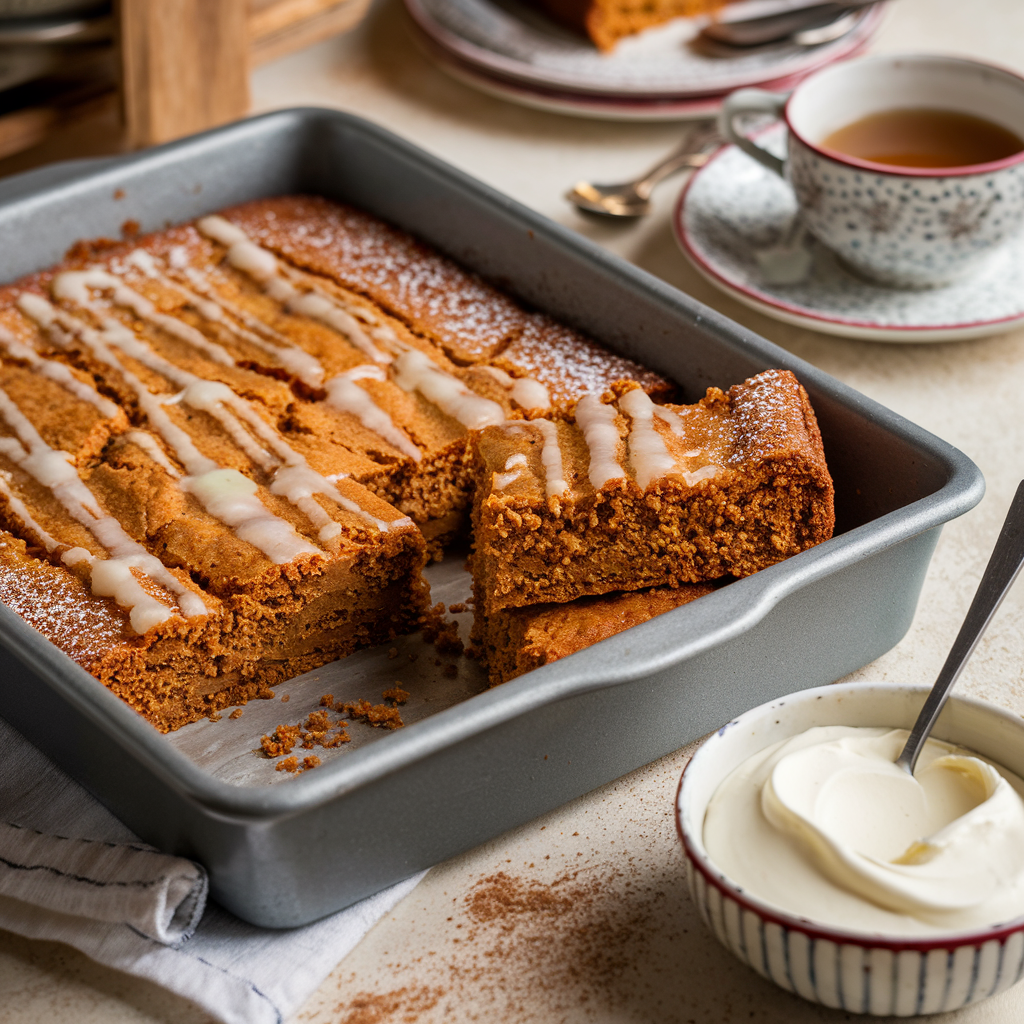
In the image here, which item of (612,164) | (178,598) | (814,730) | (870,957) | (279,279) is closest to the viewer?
(870,957)

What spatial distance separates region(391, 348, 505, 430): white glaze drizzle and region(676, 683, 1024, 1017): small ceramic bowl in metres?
0.91

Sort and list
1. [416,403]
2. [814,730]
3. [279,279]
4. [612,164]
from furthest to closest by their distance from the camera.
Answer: [612,164]
[279,279]
[416,403]
[814,730]

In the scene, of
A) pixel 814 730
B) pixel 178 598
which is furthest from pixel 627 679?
pixel 178 598

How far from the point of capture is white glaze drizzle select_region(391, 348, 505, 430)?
2.31 meters

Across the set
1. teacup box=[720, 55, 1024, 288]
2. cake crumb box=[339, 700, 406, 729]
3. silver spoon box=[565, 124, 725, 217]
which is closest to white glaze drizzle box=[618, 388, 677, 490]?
cake crumb box=[339, 700, 406, 729]

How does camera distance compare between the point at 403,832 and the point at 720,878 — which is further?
the point at 403,832

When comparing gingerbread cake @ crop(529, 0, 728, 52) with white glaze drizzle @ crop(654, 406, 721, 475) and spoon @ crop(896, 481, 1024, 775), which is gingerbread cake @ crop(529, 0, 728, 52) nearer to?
white glaze drizzle @ crop(654, 406, 721, 475)

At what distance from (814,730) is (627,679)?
233 millimetres

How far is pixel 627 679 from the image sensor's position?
1.59m

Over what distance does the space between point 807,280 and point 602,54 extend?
1.16 meters

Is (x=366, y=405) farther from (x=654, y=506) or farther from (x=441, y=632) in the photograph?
(x=654, y=506)

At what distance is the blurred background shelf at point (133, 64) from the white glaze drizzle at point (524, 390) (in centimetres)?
129

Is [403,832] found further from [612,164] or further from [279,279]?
[612,164]

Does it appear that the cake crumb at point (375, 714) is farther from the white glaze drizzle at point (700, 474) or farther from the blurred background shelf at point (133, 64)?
the blurred background shelf at point (133, 64)
